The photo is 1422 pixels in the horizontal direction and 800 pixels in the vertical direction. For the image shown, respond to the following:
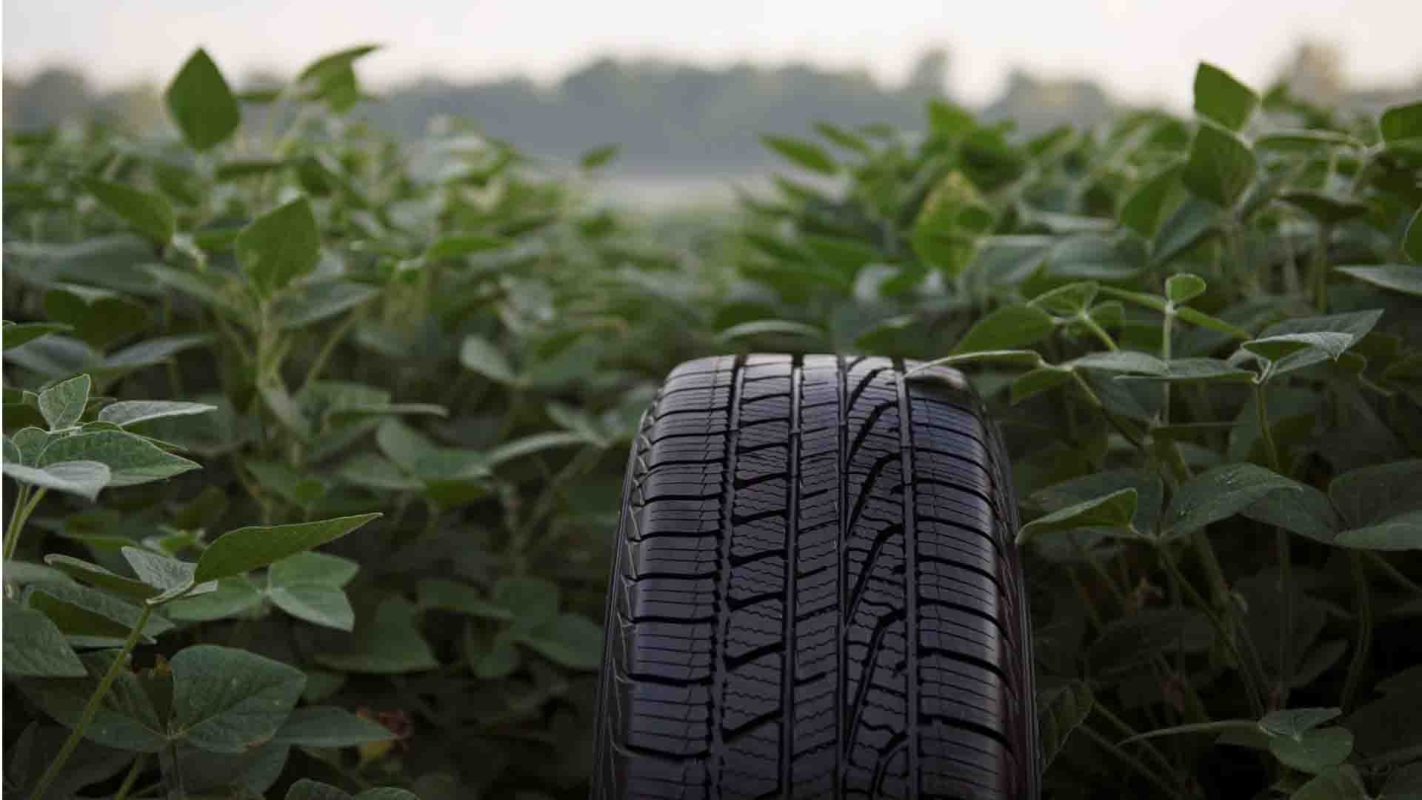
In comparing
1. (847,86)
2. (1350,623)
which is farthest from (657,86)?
(1350,623)

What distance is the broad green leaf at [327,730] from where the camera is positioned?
1337 millimetres

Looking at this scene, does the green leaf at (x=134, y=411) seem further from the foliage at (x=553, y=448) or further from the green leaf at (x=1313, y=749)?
the green leaf at (x=1313, y=749)

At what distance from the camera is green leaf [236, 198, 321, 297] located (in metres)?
1.62

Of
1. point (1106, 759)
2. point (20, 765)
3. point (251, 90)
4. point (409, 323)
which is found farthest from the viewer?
point (409, 323)

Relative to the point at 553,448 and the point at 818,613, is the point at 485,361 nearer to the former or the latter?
the point at 553,448

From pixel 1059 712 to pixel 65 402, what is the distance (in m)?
0.87

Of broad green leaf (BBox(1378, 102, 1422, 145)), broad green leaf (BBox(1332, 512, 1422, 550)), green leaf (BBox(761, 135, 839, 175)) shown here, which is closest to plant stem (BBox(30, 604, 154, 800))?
broad green leaf (BBox(1332, 512, 1422, 550))

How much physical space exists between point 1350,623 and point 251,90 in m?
1.67

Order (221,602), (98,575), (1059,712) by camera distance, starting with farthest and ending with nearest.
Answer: (221,602), (1059,712), (98,575)

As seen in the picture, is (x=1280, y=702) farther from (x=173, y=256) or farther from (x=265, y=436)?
(x=173, y=256)

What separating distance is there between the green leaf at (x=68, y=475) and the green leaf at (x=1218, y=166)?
120 cm

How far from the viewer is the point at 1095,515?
112cm

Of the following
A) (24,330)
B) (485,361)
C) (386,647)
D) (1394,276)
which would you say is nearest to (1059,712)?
(1394,276)

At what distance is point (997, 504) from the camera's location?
1200mm
